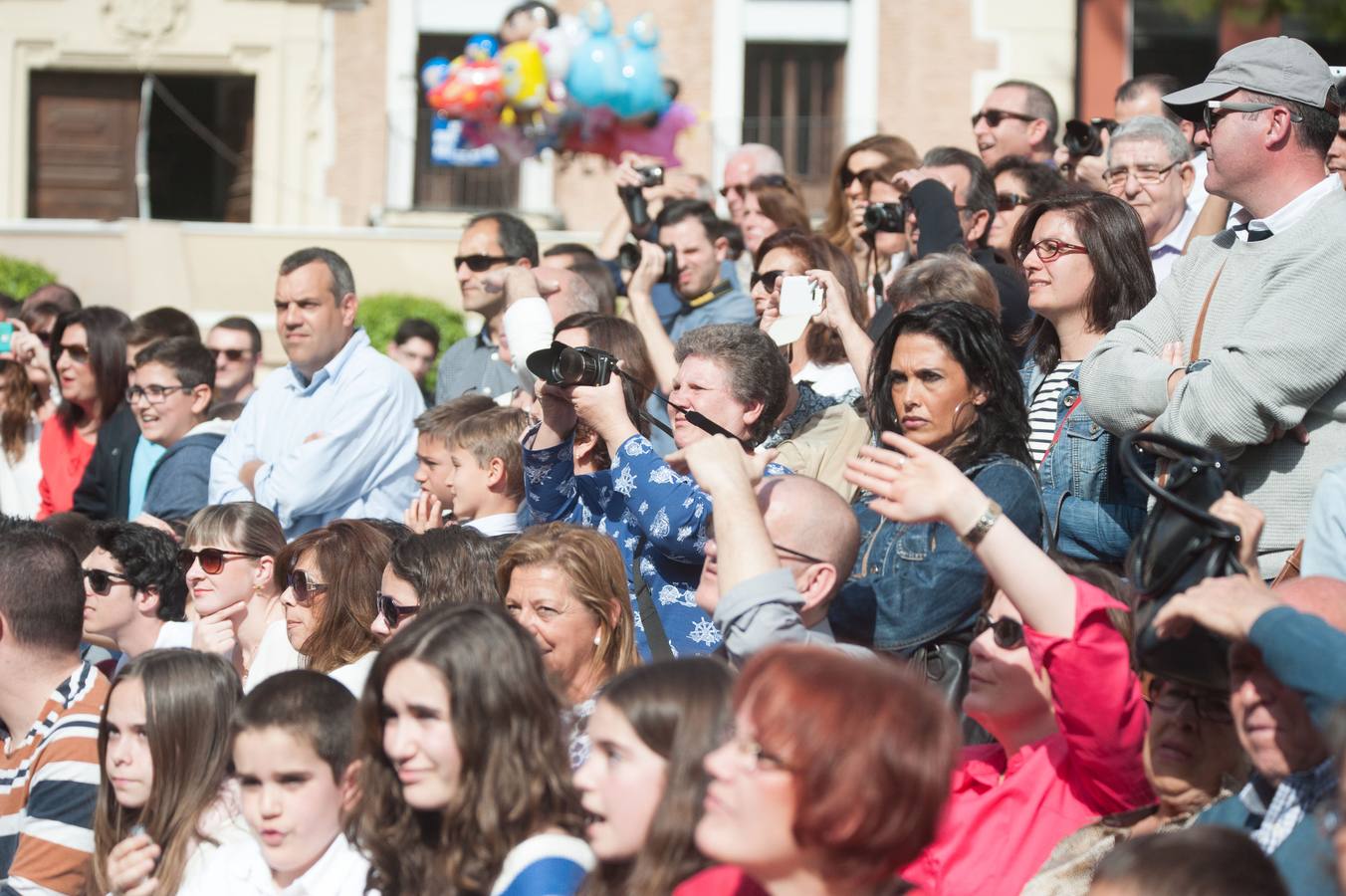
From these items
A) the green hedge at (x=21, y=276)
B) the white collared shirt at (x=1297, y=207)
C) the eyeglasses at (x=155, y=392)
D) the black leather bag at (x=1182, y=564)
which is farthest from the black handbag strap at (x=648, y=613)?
the green hedge at (x=21, y=276)

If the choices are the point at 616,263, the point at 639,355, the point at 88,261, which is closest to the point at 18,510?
the point at 616,263

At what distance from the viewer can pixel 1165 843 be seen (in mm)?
2463

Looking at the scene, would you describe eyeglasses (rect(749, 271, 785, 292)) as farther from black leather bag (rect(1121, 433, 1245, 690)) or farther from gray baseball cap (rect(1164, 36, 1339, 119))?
black leather bag (rect(1121, 433, 1245, 690))

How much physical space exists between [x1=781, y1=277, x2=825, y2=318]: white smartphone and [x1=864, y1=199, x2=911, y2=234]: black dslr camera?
112 cm

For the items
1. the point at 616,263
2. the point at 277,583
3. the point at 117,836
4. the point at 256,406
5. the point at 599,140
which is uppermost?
Result: the point at 599,140

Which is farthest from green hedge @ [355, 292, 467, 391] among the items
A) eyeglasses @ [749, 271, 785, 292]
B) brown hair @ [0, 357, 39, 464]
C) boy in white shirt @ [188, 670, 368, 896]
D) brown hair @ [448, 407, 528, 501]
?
boy in white shirt @ [188, 670, 368, 896]

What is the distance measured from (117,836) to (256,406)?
2641mm

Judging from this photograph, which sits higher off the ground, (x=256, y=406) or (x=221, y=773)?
(x=256, y=406)

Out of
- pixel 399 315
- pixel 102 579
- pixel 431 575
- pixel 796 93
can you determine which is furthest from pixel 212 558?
pixel 796 93

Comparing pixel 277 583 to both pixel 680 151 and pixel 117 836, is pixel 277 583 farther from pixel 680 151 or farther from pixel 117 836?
pixel 680 151

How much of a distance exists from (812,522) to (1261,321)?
3.36 ft

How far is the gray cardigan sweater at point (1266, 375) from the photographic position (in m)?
3.64

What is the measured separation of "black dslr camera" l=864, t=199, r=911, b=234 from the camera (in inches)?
247

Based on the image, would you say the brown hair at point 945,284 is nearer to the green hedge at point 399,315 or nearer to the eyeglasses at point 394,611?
the eyeglasses at point 394,611
